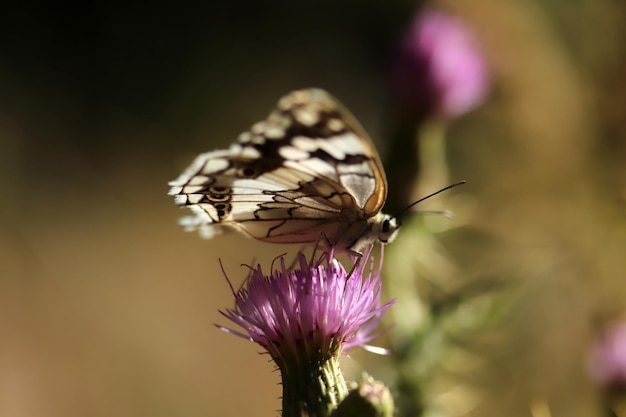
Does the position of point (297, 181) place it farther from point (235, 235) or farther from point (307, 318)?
point (235, 235)

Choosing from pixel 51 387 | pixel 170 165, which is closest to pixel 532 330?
pixel 51 387

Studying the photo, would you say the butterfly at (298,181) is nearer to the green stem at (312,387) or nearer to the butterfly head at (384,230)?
the butterfly head at (384,230)

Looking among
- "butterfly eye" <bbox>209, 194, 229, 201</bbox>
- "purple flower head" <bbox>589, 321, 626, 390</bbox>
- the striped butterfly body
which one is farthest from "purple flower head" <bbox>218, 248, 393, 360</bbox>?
"purple flower head" <bbox>589, 321, 626, 390</bbox>

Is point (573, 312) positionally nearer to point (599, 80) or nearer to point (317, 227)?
point (599, 80)

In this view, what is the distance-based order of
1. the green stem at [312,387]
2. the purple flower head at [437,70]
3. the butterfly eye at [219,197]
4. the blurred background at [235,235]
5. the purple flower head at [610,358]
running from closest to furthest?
the green stem at [312,387]
the butterfly eye at [219,197]
the purple flower head at [610,358]
the purple flower head at [437,70]
the blurred background at [235,235]

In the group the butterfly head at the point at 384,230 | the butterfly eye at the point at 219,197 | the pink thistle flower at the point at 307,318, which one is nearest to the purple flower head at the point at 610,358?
the butterfly head at the point at 384,230

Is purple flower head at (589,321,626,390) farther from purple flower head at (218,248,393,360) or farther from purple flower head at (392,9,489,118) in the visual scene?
purple flower head at (392,9,489,118)
